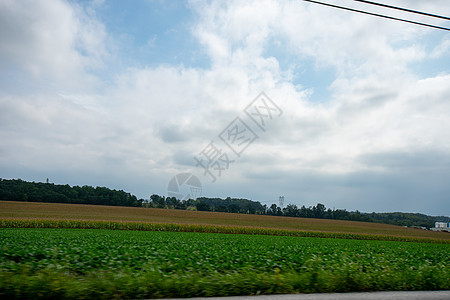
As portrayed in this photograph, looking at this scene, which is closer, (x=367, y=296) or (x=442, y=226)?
(x=367, y=296)

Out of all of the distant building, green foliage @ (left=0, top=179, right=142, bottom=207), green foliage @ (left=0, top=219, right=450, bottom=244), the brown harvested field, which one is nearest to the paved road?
green foliage @ (left=0, top=219, right=450, bottom=244)

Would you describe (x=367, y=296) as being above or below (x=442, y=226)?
above

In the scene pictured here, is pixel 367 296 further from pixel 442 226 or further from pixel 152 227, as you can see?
→ pixel 442 226

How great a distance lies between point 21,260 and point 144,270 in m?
5.82

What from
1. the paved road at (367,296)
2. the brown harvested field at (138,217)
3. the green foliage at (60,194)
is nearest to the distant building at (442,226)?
the brown harvested field at (138,217)

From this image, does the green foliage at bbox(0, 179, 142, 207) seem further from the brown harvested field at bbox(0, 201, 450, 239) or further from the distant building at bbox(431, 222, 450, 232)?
the distant building at bbox(431, 222, 450, 232)

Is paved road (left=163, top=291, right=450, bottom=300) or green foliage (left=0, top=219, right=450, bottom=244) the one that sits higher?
paved road (left=163, top=291, right=450, bottom=300)

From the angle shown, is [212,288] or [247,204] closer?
[212,288]

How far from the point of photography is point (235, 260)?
423 inches

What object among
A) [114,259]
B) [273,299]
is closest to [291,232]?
[114,259]

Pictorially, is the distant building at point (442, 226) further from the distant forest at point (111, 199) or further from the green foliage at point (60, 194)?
the green foliage at point (60, 194)

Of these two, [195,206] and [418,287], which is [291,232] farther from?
[195,206]

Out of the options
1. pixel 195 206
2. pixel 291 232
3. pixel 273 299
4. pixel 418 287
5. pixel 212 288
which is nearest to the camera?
pixel 273 299

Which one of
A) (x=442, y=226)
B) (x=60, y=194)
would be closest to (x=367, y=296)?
(x=60, y=194)
